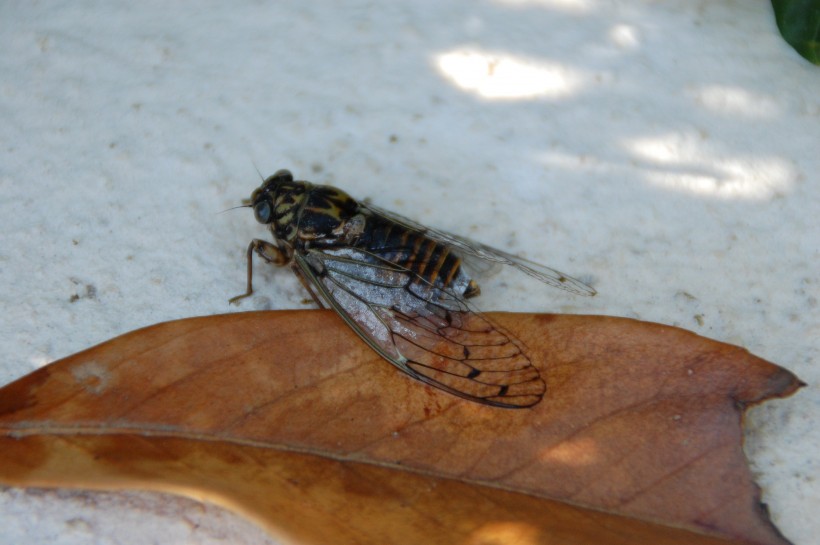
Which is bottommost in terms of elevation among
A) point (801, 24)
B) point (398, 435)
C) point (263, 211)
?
point (398, 435)

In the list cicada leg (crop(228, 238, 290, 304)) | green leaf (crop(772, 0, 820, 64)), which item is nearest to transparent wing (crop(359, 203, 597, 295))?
Answer: cicada leg (crop(228, 238, 290, 304))

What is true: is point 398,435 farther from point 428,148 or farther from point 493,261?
point 428,148

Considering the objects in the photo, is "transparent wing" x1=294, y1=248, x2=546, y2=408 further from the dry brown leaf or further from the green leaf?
the green leaf

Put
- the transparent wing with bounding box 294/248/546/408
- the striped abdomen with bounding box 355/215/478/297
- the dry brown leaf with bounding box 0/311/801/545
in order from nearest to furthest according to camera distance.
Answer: the dry brown leaf with bounding box 0/311/801/545 → the transparent wing with bounding box 294/248/546/408 → the striped abdomen with bounding box 355/215/478/297

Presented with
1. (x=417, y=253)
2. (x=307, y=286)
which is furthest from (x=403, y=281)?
(x=307, y=286)

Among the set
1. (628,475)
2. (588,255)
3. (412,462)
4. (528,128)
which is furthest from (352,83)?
(628,475)

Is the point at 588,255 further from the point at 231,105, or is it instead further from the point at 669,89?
the point at 231,105
